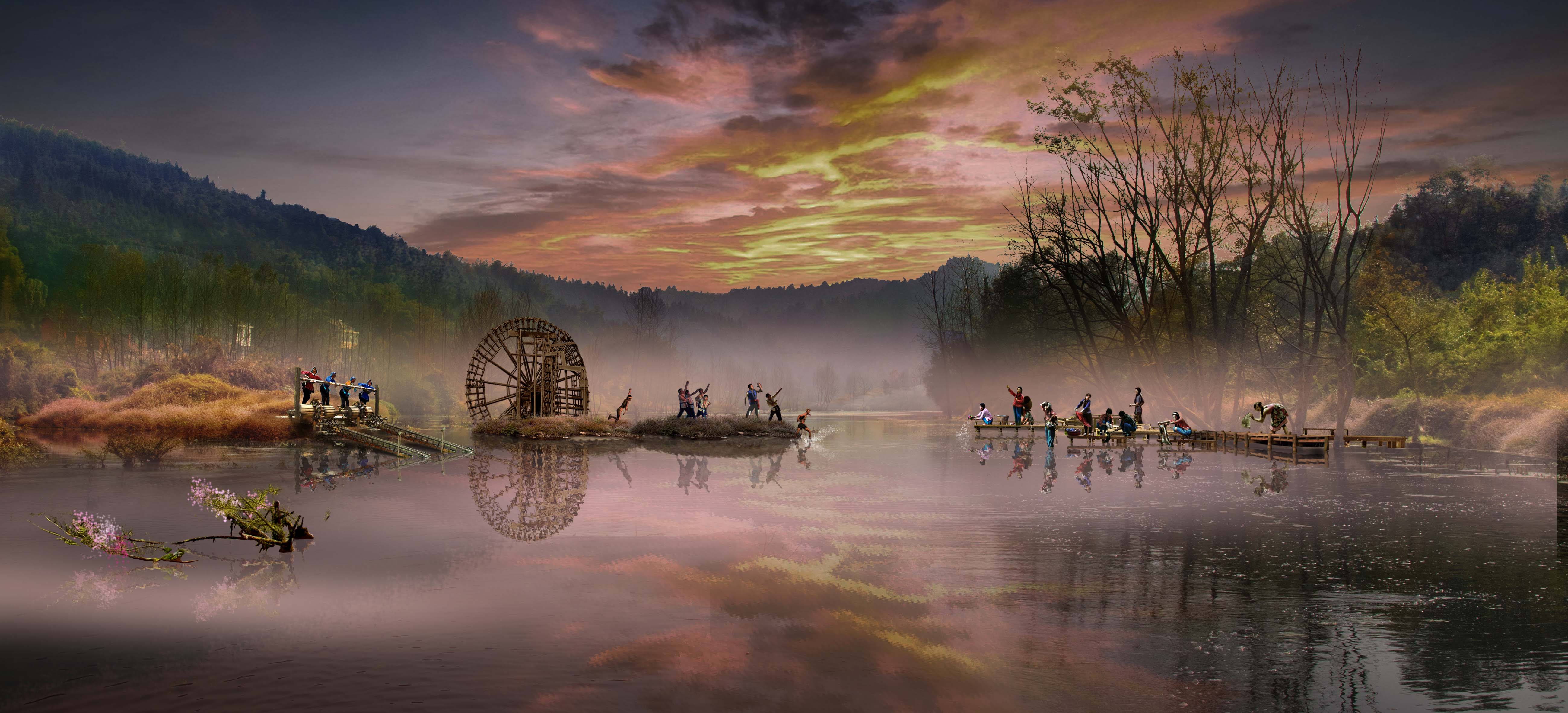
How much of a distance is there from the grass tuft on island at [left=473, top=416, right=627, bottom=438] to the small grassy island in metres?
0.01

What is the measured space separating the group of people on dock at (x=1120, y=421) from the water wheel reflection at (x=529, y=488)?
18.8m

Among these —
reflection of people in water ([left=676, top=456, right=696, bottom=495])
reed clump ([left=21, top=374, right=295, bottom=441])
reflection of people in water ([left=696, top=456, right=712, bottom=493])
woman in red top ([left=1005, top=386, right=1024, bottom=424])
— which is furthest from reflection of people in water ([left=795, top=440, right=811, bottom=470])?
reed clump ([left=21, top=374, right=295, bottom=441])

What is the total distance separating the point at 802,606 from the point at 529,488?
12039 mm

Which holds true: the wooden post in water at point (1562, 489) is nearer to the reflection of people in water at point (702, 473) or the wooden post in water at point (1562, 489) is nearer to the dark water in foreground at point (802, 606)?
the dark water in foreground at point (802, 606)

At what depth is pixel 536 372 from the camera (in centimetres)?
4325

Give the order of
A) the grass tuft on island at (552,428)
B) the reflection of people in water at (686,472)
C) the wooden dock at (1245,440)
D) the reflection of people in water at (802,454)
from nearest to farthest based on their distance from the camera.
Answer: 1. the reflection of people in water at (686,472)
2. the reflection of people in water at (802,454)
3. the wooden dock at (1245,440)
4. the grass tuft on island at (552,428)

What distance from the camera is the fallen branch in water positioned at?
11648 millimetres

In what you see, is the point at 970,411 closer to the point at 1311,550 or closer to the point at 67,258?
the point at 1311,550

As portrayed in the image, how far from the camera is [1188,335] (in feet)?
111

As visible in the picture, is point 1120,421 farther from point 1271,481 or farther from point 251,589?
point 251,589

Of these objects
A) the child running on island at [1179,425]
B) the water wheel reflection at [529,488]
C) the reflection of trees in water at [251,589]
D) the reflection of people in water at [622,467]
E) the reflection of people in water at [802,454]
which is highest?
the child running on island at [1179,425]

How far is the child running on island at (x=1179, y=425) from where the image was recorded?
3297 cm

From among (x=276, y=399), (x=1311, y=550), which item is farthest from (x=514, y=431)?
(x=1311, y=550)

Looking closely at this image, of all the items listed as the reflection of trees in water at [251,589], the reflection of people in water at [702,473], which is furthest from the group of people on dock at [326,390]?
the reflection of trees in water at [251,589]
